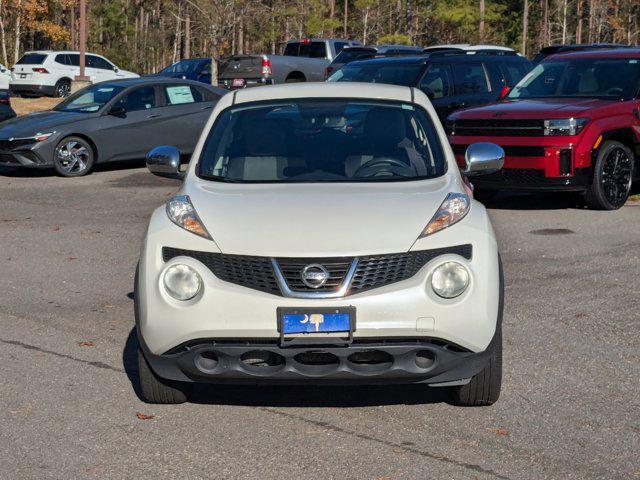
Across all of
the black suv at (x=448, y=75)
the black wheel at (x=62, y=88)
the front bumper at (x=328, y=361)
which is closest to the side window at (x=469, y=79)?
the black suv at (x=448, y=75)

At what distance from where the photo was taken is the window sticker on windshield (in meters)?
19.9

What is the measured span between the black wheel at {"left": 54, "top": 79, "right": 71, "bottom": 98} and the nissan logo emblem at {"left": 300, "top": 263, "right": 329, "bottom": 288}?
124 feet

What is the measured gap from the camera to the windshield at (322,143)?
6.59 m

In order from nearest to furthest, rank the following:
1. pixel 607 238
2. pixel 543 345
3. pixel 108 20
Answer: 1. pixel 543 345
2. pixel 607 238
3. pixel 108 20

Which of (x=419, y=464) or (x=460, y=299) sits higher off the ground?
(x=460, y=299)

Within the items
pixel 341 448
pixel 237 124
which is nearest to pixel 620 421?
pixel 341 448

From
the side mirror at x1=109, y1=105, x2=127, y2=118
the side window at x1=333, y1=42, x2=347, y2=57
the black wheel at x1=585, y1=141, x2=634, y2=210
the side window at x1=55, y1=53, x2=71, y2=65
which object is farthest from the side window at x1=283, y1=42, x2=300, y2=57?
the black wheel at x1=585, y1=141, x2=634, y2=210

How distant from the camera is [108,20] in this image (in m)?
72.4

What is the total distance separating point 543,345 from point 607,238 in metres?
4.93

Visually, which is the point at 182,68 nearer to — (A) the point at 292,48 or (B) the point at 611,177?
(A) the point at 292,48

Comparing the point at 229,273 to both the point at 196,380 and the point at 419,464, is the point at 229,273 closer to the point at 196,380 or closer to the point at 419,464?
the point at 196,380

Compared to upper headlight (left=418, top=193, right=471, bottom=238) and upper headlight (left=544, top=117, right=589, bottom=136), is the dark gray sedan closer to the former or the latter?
upper headlight (left=544, top=117, right=589, bottom=136)

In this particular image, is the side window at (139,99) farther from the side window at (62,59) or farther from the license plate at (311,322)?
the side window at (62,59)

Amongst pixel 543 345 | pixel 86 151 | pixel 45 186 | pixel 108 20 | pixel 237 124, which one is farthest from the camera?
pixel 108 20
